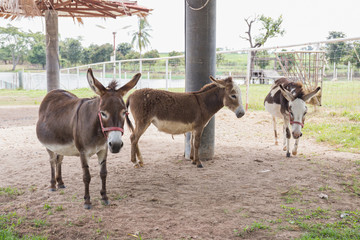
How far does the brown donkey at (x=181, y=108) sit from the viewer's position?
554 cm

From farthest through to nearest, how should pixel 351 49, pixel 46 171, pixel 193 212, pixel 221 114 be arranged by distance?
pixel 221 114 → pixel 351 49 → pixel 46 171 → pixel 193 212

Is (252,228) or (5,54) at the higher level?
(5,54)

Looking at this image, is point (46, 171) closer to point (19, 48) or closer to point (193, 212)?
point (193, 212)

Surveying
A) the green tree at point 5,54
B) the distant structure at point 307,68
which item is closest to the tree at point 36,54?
the green tree at point 5,54

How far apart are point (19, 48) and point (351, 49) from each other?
53400mm

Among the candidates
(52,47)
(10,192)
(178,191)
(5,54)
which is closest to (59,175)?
(10,192)

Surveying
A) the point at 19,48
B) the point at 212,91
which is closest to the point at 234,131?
the point at 212,91

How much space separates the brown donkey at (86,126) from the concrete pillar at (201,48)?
259 centimetres

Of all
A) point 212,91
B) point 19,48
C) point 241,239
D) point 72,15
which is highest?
point 19,48

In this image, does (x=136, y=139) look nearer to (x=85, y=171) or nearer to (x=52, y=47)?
(x=85, y=171)

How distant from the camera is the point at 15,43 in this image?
168ft

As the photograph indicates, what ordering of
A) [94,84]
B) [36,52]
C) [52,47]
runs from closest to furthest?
[94,84] → [52,47] → [36,52]

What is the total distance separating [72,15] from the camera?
29.1ft

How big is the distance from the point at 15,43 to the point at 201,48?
54.2m
